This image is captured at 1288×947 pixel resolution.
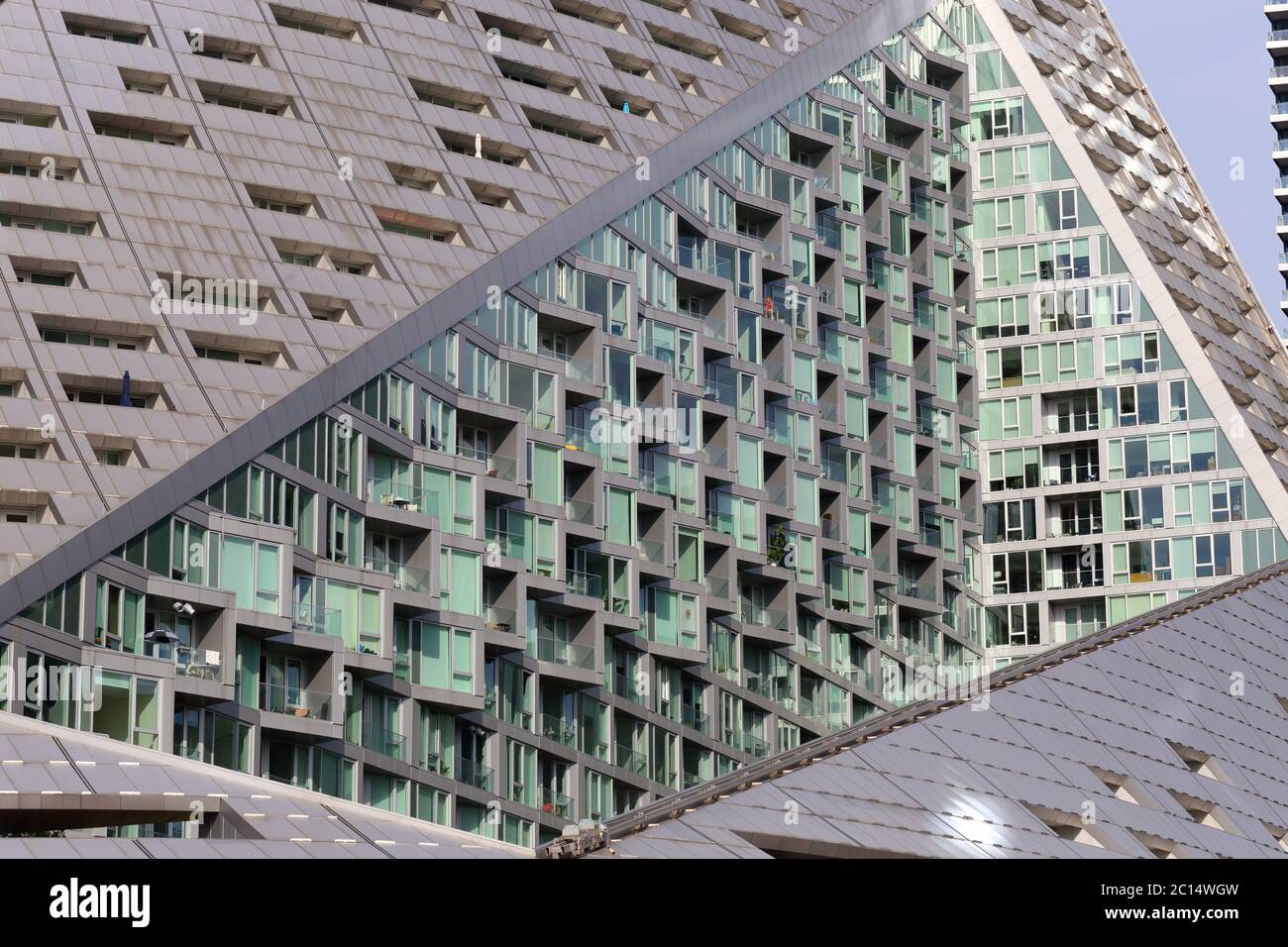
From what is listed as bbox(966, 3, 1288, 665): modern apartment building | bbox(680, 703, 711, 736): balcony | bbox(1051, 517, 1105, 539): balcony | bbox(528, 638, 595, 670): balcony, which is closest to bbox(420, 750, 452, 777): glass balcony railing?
bbox(528, 638, 595, 670): balcony

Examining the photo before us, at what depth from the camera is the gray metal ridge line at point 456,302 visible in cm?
5291

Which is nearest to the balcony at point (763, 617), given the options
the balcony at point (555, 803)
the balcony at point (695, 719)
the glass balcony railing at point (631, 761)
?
the balcony at point (695, 719)

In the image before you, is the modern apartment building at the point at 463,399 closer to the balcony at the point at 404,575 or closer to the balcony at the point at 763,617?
the balcony at the point at 404,575

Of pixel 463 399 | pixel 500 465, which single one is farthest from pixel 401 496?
pixel 500 465

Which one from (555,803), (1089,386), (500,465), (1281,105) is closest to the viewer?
(500,465)

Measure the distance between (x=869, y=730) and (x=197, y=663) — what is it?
57.1 feet

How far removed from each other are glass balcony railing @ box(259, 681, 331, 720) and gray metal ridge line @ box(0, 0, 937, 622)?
610cm

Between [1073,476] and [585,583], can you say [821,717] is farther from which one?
[1073,476]

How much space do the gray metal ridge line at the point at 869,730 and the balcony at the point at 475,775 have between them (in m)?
10.0

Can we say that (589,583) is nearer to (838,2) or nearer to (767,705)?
(767,705)

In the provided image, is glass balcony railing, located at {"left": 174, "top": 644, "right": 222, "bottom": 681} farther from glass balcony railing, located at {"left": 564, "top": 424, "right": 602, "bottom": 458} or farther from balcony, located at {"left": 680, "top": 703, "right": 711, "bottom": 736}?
balcony, located at {"left": 680, "top": 703, "right": 711, "bottom": 736}

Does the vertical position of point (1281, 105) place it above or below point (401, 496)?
above

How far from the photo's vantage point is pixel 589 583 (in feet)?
238

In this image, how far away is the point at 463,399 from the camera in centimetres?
6700
